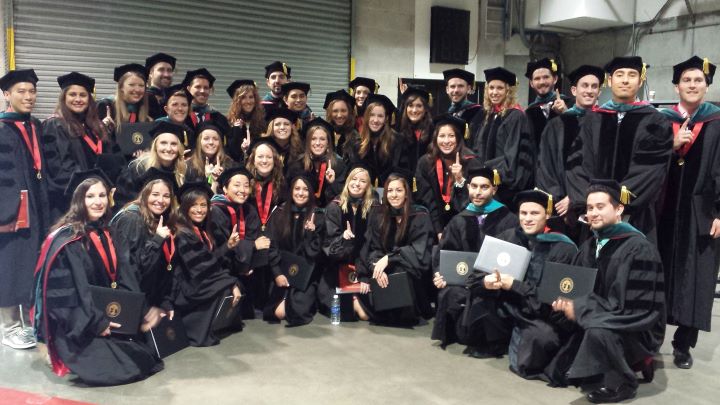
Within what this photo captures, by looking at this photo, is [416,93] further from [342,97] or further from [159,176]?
[159,176]

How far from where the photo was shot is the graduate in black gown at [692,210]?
4.35 meters

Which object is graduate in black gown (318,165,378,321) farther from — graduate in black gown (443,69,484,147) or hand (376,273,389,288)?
graduate in black gown (443,69,484,147)

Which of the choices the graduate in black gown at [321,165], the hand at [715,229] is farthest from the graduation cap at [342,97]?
the hand at [715,229]

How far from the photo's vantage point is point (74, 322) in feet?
12.7

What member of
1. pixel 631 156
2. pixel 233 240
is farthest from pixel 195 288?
pixel 631 156

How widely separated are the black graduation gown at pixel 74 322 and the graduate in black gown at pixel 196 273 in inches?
31.6

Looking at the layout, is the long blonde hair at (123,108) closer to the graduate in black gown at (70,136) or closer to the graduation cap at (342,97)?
the graduate in black gown at (70,136)

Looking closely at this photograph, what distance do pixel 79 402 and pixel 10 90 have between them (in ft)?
8.10

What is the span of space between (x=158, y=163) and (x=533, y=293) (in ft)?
10.2

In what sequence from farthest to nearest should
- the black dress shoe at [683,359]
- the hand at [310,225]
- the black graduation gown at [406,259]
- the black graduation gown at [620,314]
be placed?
the hand at [310,225], the black graduation gown at [406,259], the black dress shoe at [683,359], the black graduation gown at [620,314]

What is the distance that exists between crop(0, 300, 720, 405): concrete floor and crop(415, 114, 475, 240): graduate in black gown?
1263 millimetres

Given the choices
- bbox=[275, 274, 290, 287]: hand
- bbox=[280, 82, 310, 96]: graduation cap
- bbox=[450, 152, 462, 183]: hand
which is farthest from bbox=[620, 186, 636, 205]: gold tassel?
bbox=[280, 82, 310, 96]: graduation cap

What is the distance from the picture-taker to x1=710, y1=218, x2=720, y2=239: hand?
4.28 metres

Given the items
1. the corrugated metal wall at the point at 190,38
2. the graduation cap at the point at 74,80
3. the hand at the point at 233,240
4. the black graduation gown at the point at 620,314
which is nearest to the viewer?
the black graduation gown at the point at 620,314
